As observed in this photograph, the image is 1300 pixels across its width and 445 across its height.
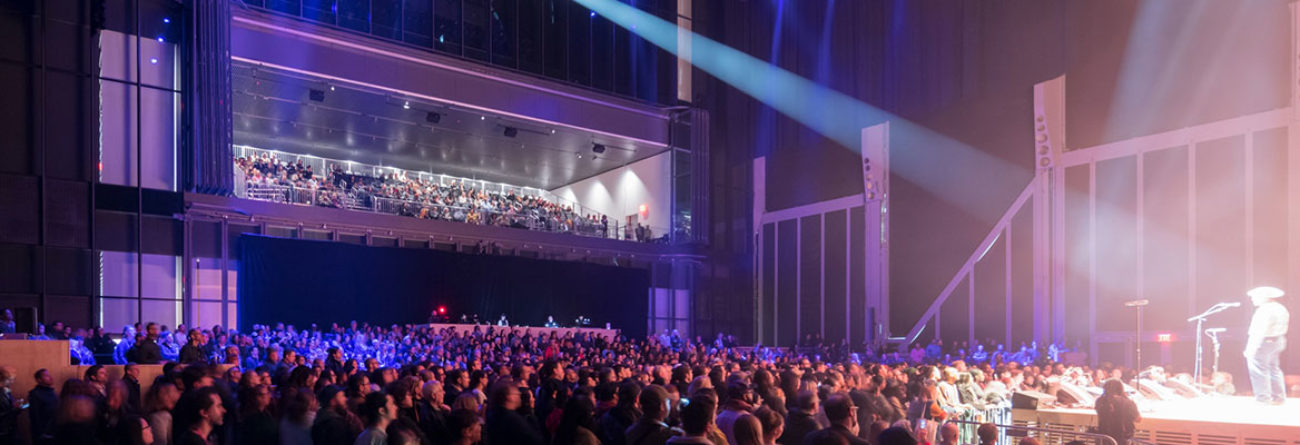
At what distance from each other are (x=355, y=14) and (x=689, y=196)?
11885 millimetres

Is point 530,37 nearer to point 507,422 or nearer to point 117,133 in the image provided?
point 117,133

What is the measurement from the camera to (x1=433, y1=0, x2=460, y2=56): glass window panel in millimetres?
30219


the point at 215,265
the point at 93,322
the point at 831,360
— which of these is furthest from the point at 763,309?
the point at 93,322

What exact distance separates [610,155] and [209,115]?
14.6m

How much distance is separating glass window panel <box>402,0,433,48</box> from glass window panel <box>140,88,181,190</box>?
736cm

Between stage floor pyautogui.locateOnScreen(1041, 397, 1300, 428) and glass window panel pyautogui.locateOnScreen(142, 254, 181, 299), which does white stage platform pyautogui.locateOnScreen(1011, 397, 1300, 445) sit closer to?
stage floor pyautogui.locateOnScreen(1041, 397, 1300, 428)

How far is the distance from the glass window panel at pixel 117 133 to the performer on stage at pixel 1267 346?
71.2ft

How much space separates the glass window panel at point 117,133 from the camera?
22.6m

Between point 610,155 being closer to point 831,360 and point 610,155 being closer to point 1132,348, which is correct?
point 831,360

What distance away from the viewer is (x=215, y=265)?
24.4 meters

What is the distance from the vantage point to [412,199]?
94.9ft

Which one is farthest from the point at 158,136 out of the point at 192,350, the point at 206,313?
the point at 192,350

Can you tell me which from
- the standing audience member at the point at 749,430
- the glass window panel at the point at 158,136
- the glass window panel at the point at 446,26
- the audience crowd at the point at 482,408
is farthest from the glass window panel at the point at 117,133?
the standing audience member at the point at 749,430

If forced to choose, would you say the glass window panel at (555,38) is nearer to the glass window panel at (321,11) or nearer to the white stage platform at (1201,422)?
the glass window panel at (321,11)
